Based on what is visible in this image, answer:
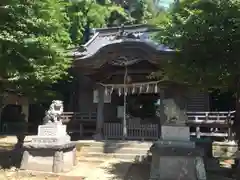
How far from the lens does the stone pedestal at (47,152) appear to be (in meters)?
8.87

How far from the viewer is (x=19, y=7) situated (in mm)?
8273

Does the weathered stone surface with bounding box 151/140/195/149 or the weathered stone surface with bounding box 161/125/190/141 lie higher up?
the weathered stone surface with bounding box 161/125/190/141

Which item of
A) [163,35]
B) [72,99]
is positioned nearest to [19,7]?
[163,35]

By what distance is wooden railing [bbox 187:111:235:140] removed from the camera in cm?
1376

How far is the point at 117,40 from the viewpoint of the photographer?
1398 centimetres

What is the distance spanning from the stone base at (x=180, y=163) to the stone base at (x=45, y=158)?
2899mm

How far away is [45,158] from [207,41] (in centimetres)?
579

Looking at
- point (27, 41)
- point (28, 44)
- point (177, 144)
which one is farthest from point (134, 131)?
point (27, 41)

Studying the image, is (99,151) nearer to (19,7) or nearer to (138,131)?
(138,131)

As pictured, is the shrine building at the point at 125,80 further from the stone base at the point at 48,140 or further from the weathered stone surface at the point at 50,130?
the stone base at the point at 48,140

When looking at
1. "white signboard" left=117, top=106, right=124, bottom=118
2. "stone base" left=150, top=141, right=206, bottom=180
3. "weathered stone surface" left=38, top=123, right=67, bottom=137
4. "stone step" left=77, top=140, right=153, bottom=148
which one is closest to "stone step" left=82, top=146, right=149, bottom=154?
"stone step" left=77, top=140, right=153, bottom=148

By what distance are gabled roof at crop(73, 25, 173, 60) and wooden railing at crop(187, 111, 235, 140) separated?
4.02 meters

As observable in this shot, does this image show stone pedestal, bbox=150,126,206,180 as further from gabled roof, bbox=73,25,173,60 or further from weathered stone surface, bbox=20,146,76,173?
gabled roof, bbox=73,25,173,60

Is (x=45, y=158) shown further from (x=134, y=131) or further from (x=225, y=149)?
(x=225, y=149)
